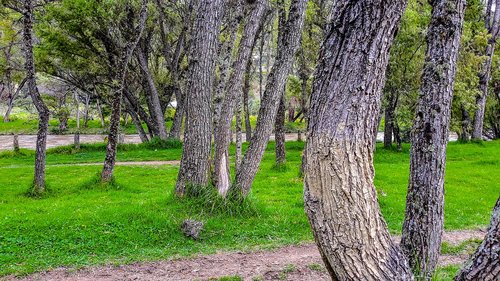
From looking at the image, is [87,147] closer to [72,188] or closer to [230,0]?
[72,188]

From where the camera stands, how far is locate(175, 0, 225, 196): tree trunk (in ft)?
28.2

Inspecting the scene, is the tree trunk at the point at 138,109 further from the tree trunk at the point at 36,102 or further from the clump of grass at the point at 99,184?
the tree trunk at the point at 36,102

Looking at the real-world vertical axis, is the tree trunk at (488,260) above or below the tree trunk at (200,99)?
below

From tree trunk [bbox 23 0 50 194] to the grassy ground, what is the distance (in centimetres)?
62

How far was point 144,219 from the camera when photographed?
845 cm

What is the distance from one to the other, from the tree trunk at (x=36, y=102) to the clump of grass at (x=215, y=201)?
4987 millimetres

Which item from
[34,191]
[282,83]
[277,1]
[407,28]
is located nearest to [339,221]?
[282,83]

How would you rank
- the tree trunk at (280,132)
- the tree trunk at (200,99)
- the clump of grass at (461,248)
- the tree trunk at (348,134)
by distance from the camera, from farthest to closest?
the tree trunk at (280,132) → the tree trunk at (200,99) → the clump of grass at (461,248) → the tree trunk at (348,134)

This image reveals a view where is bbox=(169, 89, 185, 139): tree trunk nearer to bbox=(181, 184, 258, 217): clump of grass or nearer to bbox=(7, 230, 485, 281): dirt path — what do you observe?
bbox=(181, 184, 258, 217): clump of grass

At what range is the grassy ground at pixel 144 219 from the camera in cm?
740

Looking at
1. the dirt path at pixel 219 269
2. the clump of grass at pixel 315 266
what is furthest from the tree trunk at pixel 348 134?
the clump of grass at pixel 315 266

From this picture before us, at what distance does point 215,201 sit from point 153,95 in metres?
16.7

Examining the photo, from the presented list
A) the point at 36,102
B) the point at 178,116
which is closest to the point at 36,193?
the point at 36,102

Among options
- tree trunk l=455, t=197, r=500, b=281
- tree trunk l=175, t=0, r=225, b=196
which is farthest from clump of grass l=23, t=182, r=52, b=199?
tree trunk l=455, t=197, r=500, b=281
